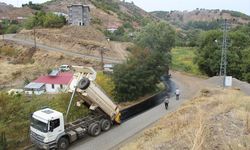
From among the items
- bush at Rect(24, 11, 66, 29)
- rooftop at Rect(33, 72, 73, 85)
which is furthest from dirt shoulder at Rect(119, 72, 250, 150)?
bush at Rect(24, 11, 66, 29)

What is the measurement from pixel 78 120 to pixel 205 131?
8.43 m

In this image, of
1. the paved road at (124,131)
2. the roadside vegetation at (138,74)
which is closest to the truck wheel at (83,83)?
the paved road at (124,131)

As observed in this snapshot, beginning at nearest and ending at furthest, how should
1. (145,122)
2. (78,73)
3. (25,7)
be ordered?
(78,73), (145,122), (25,7)

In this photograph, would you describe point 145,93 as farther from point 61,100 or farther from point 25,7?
point 25,7

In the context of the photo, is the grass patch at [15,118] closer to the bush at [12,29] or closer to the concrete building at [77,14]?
the concrete building at [77,14]

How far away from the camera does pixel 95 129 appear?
66.2ft

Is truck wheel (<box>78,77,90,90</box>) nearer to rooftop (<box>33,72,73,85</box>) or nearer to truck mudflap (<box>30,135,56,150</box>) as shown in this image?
truck mudflap (<box>30,135,56,150</box>)

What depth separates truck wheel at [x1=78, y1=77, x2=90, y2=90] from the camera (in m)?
18.7

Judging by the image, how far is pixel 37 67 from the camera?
49.6m

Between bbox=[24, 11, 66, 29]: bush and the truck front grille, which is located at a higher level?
bbox=[24, 11, 66, 29]: bush

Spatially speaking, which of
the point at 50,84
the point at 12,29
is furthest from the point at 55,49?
the point at 12,29

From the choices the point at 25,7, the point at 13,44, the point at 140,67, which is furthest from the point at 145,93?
the point at 25,7

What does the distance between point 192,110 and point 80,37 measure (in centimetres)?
4344

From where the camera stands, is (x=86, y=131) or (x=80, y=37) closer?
(x=86, y=131)
